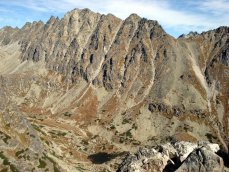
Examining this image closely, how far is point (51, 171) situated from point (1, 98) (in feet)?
137

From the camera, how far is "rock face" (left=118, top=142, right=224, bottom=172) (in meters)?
37.9

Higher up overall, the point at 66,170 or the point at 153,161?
the point at 153,161

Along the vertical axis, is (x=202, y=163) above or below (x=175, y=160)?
above

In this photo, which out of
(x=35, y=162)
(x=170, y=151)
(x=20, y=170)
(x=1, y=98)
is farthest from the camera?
(x=1, y=98)

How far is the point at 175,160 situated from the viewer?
43.4 m

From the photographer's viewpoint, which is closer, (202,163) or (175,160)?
(202,163)

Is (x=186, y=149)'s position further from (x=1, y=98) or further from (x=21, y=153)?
(x=1, y=98)

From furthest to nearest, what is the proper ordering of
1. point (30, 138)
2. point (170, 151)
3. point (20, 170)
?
point (30, 138), point (20, 170), point (170, 151)

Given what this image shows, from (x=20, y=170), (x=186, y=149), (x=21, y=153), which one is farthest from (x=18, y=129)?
(x=186, y=149)

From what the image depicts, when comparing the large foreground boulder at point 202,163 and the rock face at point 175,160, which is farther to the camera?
the rock face at point 175,160

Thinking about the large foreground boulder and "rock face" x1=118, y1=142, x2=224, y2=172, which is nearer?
the large foreground boulder

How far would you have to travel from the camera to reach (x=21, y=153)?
469 ft

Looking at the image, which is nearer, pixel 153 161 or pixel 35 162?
pixel 153 161

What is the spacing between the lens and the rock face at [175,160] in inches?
1494
